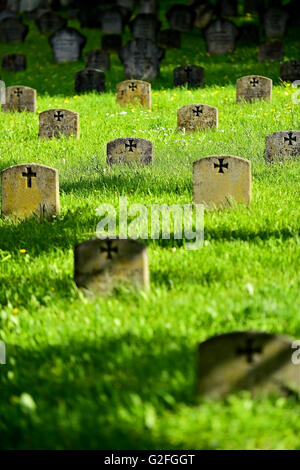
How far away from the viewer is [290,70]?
16000 mm

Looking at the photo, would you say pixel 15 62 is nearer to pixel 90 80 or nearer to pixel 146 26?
pixel 90 80

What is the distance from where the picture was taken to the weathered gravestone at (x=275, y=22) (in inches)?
882

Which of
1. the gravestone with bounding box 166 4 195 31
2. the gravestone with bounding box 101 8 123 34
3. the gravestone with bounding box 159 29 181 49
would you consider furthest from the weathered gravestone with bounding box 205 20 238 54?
the gravestone with bounding box 101 8 123 34

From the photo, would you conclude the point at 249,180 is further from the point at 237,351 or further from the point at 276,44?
the point at 276,44

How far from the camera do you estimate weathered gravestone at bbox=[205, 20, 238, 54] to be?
2022cm

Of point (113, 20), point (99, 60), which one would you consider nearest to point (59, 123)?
point (99, 60)

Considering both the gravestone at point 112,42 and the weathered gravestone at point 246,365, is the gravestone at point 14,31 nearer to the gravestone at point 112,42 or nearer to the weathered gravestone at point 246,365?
the gravestone at point 112,42

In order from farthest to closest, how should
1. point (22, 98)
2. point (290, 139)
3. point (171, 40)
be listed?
point (171, 40), point (22, 98), point (290, 139)

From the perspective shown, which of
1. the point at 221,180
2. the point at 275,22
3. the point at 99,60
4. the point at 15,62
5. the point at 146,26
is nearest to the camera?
the point at 221,180

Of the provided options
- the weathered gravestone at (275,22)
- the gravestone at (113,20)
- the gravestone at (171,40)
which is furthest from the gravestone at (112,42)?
the weathered gravestone at (275,22)

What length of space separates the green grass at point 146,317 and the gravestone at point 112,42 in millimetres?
12373

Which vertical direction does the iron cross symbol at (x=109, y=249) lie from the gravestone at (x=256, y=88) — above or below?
below

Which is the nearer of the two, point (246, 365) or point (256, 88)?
point (246, 365)

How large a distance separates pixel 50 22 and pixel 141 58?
8785 mm
